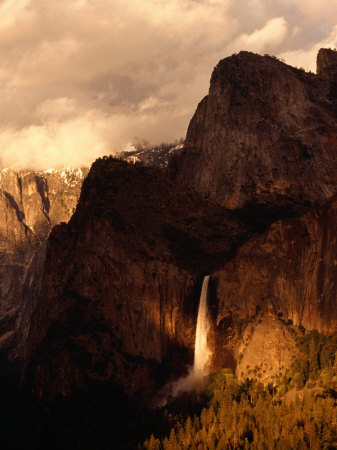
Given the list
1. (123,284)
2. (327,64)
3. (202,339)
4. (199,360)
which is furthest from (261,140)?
(199,360)

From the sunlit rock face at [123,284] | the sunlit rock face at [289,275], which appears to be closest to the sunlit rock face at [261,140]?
the sunlit rock face at [123,284]

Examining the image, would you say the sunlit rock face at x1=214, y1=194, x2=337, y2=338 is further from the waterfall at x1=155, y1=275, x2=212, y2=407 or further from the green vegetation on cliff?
the green vegetation on cliff

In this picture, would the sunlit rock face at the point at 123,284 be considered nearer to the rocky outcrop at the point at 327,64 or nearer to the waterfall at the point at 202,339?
the waterfall at the point at 202,339

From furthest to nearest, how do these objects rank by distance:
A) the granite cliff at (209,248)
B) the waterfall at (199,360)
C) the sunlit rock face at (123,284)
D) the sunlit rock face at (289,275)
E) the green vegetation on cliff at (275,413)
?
the sunlit rock face at (123,284) < the waterfall at (199,360) < the granite cliff at (209,248) < the sunlit rock face at (289,275) < the green vegetation on cliff at (275,413)

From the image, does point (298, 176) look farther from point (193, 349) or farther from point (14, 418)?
point (14, 418)

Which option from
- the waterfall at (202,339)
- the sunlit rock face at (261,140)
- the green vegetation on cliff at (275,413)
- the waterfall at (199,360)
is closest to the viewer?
the green vegetation on cliff at (275,413)

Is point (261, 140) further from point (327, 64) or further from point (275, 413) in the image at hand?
point (275, 413)
